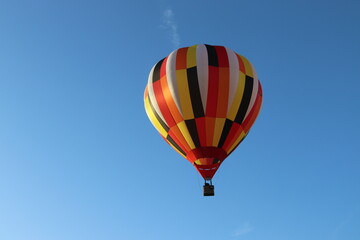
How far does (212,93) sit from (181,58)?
2.46 metres

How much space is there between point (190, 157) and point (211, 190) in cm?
185

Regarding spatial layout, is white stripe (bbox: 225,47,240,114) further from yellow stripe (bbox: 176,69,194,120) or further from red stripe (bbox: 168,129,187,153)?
red stripe (bbox: 168,129,187,153)

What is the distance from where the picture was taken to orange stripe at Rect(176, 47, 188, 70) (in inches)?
830

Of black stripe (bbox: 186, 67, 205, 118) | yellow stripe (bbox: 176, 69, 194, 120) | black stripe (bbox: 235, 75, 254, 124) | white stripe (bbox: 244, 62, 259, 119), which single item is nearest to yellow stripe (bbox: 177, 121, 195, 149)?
yellow stripe (bbox: 176, 69, 194, 120)

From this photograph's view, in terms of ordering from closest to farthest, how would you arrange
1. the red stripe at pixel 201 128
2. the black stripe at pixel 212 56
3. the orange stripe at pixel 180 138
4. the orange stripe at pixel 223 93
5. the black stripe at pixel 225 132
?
the red stripe at pixel 201 128 → the orange stripe at pixel 223 93 → the black stripe at pixel 225 132 → the orange stripe at pixel 180 138 → the black stripe at pixel 212 56

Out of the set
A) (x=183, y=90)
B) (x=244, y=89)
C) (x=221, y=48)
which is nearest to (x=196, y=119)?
(x=183, y=90)

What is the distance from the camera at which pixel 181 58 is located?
21.4 metres

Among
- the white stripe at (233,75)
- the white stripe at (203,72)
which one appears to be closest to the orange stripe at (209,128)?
the white stripe at (203,72)

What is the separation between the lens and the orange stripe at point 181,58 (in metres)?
21.1

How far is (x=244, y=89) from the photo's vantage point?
21.1m

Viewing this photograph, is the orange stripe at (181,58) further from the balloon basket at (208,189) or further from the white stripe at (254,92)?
the balloon basket at (208,189)

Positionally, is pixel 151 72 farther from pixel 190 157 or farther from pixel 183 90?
pixel 190 157

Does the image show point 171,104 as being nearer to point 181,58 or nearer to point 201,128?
point 201,128

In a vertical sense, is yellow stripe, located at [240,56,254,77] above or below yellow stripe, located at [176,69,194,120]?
above
